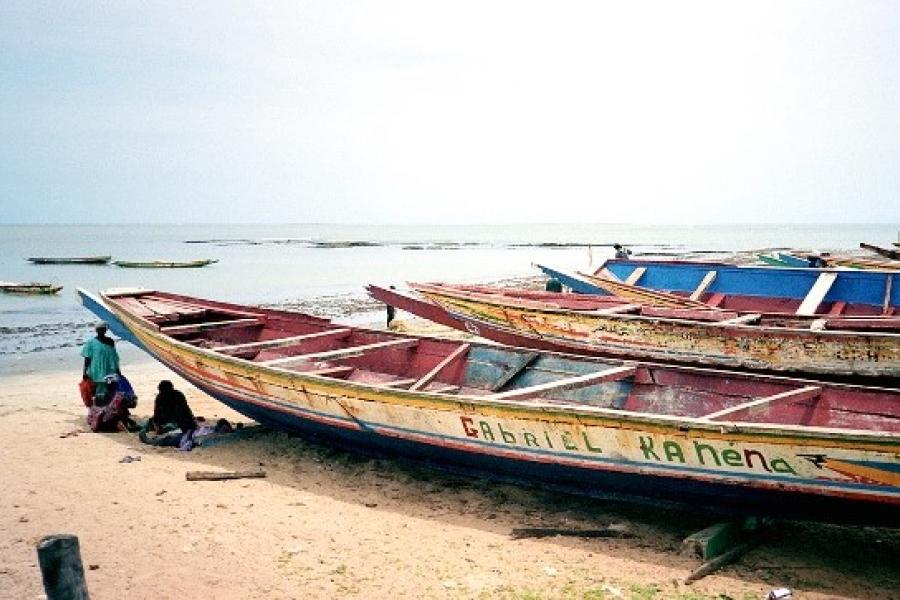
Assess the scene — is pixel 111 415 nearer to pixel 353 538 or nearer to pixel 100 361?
pixel 100 361

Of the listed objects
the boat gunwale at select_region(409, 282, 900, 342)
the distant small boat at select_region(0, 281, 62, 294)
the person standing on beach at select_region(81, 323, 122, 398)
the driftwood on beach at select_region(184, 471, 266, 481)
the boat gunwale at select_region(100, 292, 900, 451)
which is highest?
the boat gunwale at select_region(409, 282, 900, 342)

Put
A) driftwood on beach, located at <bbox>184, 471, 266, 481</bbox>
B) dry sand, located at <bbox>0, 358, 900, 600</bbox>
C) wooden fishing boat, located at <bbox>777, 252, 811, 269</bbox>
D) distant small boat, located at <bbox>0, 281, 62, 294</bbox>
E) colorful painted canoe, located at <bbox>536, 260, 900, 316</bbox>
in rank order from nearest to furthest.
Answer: dry sand, located at <bbox>0, 358, 900, 600</bbox> → driftwood on beach, located at <bbox>184, 471, 266, 481</bbox> → colorful painted canoe, located at <bbox>536, 260, 900, 316</bbox> → wooden fishing boat, located at <bbox>777, 252, 811, 269</bbox> → distant small boat, located at <bbox>0, 281, 62, 294</bbox>

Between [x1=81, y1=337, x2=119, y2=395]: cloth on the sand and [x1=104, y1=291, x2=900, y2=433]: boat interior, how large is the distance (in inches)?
25.2

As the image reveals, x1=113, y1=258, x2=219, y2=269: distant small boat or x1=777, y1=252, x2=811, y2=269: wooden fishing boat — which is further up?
x1=777, y1=252, x2=811, y2=269: wooden fishing boat

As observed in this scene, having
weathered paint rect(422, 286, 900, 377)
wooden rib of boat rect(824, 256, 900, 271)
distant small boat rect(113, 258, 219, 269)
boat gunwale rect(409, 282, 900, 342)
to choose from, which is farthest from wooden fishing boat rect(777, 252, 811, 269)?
distant small boat rect(113, 258, 219, 269)

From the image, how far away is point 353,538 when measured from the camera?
580 centimetres

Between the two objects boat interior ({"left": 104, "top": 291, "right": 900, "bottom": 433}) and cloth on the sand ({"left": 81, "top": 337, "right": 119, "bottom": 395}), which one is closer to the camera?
boat interior ({"left": 104, "top": 291, "right": 900, "bottom": 433})

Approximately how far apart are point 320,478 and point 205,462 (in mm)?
1505

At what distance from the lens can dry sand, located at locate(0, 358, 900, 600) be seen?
494cm

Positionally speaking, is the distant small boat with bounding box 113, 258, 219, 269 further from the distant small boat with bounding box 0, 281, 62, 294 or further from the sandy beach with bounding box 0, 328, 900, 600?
the sandy beach with bounding box 0, 328, 900, 600

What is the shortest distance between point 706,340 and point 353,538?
5.15 metres

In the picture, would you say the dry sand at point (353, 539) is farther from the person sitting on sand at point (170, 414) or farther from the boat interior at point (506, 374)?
the boat interior at point (506, 374)

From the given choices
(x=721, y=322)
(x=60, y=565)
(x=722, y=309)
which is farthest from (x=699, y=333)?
(x=60, y=565)

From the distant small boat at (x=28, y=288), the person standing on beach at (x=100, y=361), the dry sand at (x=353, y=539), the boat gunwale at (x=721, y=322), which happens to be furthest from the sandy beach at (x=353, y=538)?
the distant small boat at (x=28, y=288)
